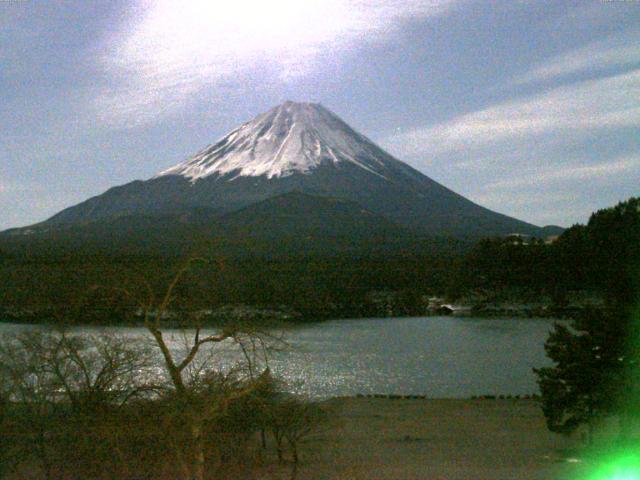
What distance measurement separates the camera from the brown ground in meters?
10.1

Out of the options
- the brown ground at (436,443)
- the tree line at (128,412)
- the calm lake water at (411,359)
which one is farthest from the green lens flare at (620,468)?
the calm lake water at (411,359)

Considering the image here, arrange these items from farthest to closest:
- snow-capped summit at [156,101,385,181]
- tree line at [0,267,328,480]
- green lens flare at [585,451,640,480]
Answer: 1. snow-capped summit at [156,101,385,181]
2. green lens flare at [585,451,640,480]
3. tree line at [0,267,328,480]

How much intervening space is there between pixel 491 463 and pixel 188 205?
61.4m

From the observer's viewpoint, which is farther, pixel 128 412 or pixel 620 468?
pixel 620 468

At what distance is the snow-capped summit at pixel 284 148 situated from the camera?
3423 inches

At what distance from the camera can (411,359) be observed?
2525cm

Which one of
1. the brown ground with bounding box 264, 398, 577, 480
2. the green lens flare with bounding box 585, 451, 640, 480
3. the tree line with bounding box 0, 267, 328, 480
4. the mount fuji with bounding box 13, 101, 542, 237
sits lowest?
the brown ground with bounding box 264, 398, 577, 480

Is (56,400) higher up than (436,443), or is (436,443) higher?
(56,400)

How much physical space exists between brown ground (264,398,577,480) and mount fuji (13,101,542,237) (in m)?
43.3

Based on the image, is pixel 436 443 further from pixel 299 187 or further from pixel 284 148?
pixel 284 148

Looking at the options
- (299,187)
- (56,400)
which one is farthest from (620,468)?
(299,187)

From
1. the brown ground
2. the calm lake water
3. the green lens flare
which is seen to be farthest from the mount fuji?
the green lens flare

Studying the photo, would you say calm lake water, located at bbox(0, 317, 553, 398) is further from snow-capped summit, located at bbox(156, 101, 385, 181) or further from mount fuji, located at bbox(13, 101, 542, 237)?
snow-capped summit, located at bbox(156, 101, 385, 181)

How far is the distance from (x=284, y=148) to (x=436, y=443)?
80.2 meters
